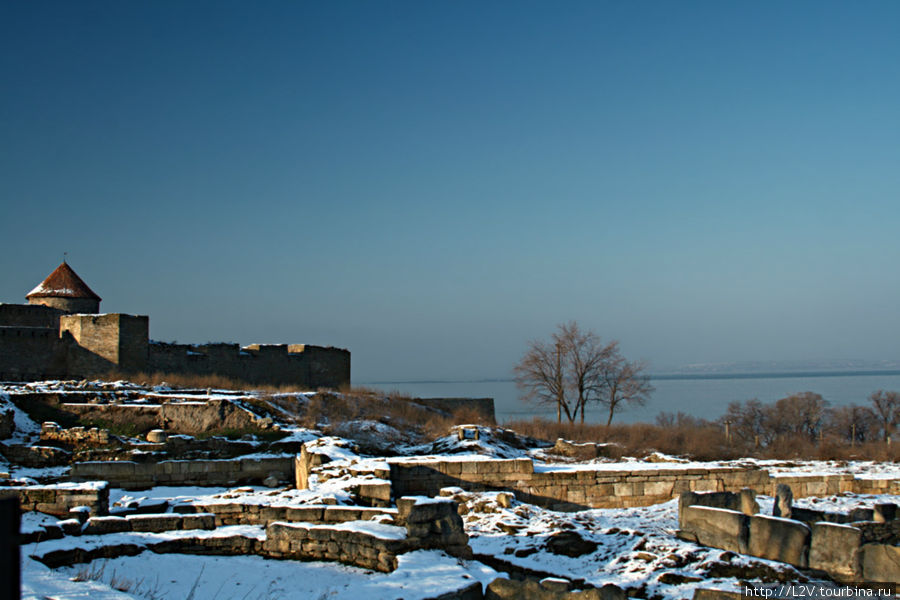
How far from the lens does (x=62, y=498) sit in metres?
10.3

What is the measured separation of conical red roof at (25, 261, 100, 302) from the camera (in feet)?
117

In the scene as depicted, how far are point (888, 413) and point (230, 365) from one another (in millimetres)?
51494

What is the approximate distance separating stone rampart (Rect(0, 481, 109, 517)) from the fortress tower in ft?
91.2

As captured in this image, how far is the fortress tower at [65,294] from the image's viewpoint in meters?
35.4

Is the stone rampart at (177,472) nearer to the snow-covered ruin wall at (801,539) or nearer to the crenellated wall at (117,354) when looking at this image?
the snow-covered ruin wall at (801,539)

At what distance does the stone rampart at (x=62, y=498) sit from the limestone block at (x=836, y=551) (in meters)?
9.95

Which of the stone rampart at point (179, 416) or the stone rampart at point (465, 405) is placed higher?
the stone rampart at point (179, 416)

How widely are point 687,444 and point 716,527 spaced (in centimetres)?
1387

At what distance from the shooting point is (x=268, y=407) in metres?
20.7

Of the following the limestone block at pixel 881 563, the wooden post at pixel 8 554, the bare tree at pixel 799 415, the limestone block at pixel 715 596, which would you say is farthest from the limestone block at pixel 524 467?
the bare tree at pixel 799 415

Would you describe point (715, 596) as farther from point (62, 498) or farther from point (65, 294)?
point (65, 294)

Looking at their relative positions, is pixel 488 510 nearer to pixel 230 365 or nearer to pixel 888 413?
pixel 230 365

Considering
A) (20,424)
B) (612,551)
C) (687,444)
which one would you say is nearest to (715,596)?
(612,551)

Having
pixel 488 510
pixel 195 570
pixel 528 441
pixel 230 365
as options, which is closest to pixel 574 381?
pixel 528 441
